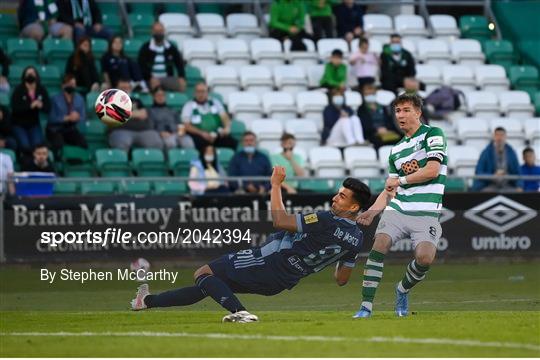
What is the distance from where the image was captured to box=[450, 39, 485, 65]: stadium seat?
2711 centimetres

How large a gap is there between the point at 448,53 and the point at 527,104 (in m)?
1.93

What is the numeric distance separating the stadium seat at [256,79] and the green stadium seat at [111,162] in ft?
11.7

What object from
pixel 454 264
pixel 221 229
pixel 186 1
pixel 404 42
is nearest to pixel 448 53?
pixel 404 42

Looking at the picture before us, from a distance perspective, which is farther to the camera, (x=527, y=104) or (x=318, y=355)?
(x=527, y=104)

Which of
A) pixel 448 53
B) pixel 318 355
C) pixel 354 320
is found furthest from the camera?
pixel 448 53

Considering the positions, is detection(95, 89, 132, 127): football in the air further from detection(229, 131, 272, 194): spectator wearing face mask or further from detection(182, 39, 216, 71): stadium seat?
detection(182, 39, 216, 71): stadium seat

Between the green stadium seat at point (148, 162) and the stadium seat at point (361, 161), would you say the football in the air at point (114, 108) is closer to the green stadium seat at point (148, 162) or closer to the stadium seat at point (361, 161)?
the green stadium seat at point (148, 162)

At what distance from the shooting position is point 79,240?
59.9 ft

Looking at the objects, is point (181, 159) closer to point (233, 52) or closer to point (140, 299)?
point (233, 52)

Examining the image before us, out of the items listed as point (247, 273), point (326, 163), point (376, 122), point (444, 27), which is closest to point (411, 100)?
point (247, 273)

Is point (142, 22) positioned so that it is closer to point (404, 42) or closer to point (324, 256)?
point (404, 42)

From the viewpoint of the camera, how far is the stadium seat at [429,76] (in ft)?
85.3

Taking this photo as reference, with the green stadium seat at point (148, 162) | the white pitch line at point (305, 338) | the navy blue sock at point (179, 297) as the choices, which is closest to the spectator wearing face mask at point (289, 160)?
the green stadium seat at point (148, 162)

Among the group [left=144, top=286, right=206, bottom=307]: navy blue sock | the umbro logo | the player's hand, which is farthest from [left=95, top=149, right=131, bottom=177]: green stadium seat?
the player's hand
